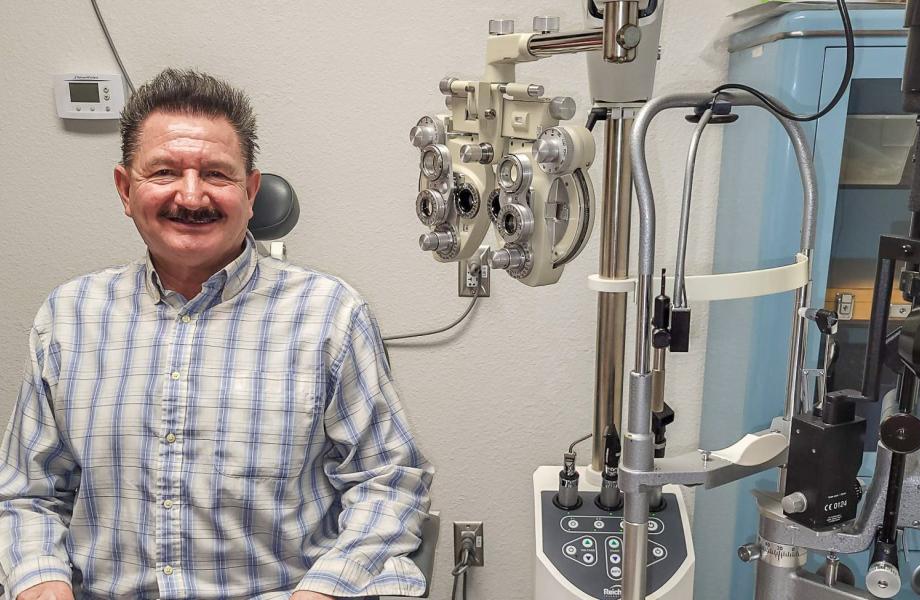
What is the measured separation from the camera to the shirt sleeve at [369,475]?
1189 millimetres

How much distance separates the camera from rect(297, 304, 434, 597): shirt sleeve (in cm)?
119

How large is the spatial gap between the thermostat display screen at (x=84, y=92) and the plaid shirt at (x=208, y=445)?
64cm

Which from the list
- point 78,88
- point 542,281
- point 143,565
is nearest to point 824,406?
point 542,281

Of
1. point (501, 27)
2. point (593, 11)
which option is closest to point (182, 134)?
point (501, 27)

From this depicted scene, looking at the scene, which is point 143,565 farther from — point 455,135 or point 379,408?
point 455,135

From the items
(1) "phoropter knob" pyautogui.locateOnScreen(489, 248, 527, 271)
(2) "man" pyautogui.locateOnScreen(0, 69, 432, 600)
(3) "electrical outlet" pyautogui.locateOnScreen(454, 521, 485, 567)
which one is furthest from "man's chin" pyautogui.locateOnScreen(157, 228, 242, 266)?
(3) "electrical outlet" pyautogui.locateOnScreen(454, 521, 485, 567)

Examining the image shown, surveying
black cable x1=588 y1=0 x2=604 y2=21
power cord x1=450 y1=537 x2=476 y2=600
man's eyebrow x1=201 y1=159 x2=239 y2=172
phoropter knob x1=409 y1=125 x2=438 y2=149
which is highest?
black cable x1=588 y1=0 x2=604 y2=21

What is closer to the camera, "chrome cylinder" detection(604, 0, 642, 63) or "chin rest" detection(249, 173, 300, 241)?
"chrome cylinder" detection(604, 0, 642, 63)

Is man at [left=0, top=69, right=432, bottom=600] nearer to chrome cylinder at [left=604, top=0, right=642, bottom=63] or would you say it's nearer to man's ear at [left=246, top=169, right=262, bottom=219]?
man's ear at [left=246, top=169, right=262, bottom=219]

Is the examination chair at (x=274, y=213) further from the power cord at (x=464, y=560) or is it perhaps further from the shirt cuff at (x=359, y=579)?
the power cord at (x=464, y=560)

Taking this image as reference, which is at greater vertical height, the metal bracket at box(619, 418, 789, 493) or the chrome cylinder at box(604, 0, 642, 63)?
the chrome cylinder at box(604, 0, 642, 63)

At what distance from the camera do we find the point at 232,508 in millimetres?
1244

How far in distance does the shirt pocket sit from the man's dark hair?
1.26 feet

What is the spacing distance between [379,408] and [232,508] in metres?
0.27
